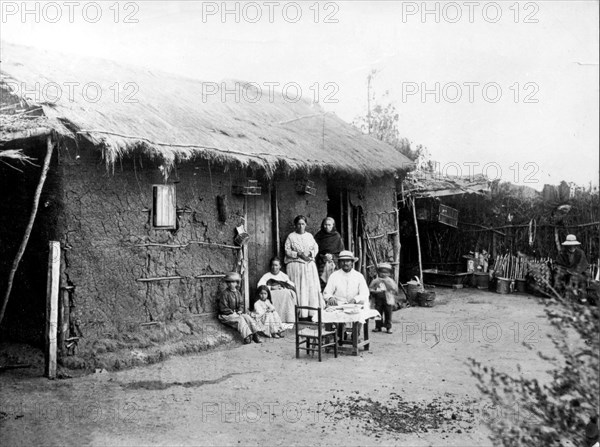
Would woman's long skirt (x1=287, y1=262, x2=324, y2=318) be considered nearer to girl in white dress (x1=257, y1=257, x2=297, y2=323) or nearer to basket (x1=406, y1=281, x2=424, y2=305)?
girl in white dress (x1=257, y1=257, x2=297, y2=323)

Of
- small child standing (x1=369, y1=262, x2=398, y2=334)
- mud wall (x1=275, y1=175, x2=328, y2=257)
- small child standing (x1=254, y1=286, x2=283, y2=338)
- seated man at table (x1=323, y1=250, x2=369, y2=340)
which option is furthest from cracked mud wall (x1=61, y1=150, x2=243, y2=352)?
small child standing (x1=369, y1=262, x2=398, y2=334)

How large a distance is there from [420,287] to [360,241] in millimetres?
1738

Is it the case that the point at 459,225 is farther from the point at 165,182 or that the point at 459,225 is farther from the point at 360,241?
the point at 165,182

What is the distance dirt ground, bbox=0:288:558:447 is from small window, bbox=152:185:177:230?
5.79 ft

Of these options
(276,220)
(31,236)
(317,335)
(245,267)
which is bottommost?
(317,335)

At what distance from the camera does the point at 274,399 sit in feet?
18.6

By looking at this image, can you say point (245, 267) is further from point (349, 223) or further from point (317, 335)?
point (349, 223)

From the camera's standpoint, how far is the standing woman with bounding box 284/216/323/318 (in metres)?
9.45

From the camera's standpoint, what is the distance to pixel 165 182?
25.6 feet

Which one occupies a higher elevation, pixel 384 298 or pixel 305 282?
pixel 305 282

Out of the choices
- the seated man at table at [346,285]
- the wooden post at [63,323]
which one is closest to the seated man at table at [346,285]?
the seated man at table at [346,285]

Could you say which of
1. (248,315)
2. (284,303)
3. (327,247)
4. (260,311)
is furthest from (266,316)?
(327,247)

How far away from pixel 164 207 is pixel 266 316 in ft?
7.40

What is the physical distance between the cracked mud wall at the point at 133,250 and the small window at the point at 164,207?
78 mm
